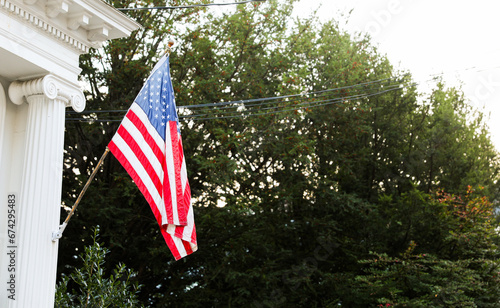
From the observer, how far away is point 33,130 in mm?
6039

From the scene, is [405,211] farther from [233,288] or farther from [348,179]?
Result: [233,288]

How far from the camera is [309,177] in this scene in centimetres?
1497

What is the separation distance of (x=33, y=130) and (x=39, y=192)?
73 cm

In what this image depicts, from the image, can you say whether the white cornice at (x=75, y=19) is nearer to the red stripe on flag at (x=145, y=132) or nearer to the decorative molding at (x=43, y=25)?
the decorative molding at (x=43, y=25)

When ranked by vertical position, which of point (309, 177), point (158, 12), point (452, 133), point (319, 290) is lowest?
point (319, 290)

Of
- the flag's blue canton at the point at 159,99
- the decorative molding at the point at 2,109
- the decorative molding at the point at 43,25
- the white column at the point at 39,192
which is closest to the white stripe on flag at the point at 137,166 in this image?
the flag's blue canton at the point at 159,99

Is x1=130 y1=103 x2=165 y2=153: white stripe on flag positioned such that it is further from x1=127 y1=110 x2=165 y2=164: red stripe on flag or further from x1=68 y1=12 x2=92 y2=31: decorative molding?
x1=68 y1=12 x2=92 y2=31: decorative molding

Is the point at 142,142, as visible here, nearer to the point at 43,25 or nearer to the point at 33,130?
the point at 33,130

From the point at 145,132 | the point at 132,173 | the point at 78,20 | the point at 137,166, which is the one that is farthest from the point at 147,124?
the point at 78,20

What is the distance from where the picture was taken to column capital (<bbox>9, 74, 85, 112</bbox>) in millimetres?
6062

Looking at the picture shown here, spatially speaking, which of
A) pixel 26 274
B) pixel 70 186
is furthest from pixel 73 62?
pixel 70 186

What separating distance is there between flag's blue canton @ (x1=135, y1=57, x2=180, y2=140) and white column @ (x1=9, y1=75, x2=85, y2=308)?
971mm

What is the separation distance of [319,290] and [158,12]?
30.9 ft

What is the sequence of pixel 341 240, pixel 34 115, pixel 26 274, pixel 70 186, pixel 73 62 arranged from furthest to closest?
pixel 341 240
pixel 70 186
pixel 73 62
pixel 34 115
pixel 26 274
